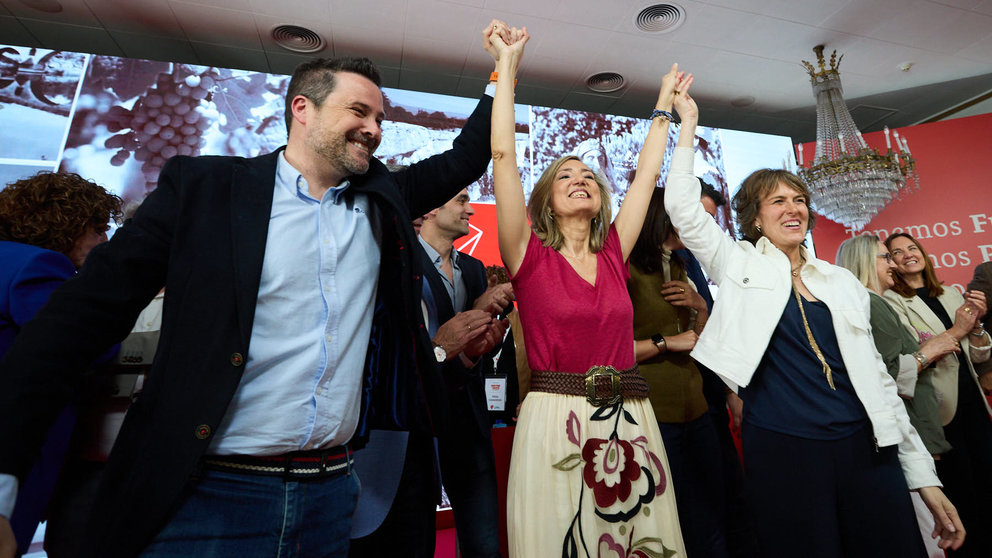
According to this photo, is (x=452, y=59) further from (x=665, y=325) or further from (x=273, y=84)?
(x=665, y=325)

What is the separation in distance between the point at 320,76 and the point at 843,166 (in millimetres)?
5098

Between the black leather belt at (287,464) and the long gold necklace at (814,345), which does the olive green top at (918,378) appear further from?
the black leather belt at (287,464)

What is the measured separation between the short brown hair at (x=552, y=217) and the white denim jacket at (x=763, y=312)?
0.76ft

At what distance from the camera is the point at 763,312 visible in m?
1.60

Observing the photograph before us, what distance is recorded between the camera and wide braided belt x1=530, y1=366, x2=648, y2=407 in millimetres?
1318

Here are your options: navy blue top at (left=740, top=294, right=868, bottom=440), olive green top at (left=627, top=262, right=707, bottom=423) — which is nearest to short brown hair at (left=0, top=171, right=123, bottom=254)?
olive green top at (left=627, top=262, right=707, bottom=423)

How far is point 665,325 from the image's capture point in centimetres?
199

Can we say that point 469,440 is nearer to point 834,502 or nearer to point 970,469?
point 834,502

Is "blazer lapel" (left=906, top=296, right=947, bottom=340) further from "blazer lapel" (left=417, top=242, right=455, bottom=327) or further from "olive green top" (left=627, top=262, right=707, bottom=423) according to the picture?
"blazer lapel" (left=417, top=242, right=455, bottom=327)

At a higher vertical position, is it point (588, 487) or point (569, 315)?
point (569, 315)

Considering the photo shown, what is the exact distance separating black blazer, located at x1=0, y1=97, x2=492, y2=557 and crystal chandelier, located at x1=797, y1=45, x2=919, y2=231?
5.07m

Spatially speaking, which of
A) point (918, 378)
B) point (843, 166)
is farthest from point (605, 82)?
point (918, 378)

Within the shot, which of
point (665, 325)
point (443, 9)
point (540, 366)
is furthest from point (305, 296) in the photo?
point (443, 9)

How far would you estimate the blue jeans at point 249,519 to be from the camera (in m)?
0.83
